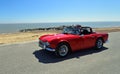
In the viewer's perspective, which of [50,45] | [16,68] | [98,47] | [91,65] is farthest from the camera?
[98,47]

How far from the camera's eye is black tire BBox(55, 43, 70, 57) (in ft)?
20.7

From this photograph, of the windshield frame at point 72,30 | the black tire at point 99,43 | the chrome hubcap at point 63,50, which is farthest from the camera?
the black tire at point 99,43

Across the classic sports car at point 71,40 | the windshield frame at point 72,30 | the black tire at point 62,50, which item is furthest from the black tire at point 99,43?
the black tire at point 62,50

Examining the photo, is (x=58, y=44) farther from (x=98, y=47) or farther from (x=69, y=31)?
(x=98, y=47)

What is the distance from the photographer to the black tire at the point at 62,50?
20.7 feet

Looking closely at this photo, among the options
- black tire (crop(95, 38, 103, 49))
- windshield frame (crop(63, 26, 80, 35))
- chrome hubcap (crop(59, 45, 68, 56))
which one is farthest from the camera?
black tire (crop(95, 38, 103, 49))

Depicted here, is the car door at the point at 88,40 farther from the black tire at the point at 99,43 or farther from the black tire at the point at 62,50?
the black tire at the point at 62,50

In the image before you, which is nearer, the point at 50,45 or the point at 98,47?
the point at 50,45

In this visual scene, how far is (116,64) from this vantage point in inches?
213

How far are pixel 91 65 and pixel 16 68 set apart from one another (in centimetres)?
282

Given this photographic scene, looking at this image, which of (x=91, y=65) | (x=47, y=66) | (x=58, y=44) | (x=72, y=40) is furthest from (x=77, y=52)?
(x=47, y=66)

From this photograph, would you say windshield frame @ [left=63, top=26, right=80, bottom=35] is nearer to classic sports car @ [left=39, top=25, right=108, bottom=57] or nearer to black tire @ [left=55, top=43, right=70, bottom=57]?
classic sports car @ [left=39, top=25, right=108, bottom=57]

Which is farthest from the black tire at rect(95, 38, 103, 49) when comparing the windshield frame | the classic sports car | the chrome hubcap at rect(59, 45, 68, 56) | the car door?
the chrome hubcap at rect(59, 45, 68, 56)

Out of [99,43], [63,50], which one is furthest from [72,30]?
[99,43]
